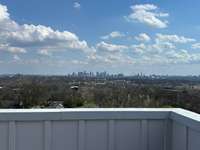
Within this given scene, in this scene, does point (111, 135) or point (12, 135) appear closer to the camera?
point (12, 135)

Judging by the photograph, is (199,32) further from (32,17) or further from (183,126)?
(183,126)

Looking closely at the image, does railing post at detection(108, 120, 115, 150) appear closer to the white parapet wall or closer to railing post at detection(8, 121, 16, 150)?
the white parapet wall

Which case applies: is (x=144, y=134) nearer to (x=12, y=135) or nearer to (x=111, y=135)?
(x=111, y=135)

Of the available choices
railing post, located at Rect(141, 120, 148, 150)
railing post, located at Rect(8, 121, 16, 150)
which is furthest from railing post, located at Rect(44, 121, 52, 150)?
railing post, located at Rect(141, 120, 148, 150)

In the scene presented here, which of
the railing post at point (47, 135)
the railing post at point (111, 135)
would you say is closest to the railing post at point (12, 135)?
the railing post at point (47, 135)

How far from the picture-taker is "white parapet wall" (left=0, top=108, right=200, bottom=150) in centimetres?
237

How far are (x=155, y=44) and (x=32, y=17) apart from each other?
9544 mm

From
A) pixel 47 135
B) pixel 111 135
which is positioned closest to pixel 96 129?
pixel 111 135

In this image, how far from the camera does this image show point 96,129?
248cm

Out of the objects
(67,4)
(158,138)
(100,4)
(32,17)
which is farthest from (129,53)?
(158,138)

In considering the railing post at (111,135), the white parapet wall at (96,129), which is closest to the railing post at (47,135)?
the white parapet wall at (96,129)

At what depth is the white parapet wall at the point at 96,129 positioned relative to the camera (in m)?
2.37

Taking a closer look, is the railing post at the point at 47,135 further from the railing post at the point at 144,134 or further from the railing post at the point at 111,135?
the railing post at the point at 144,134

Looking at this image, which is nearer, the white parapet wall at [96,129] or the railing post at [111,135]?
the white parapet wall at [96,129]
